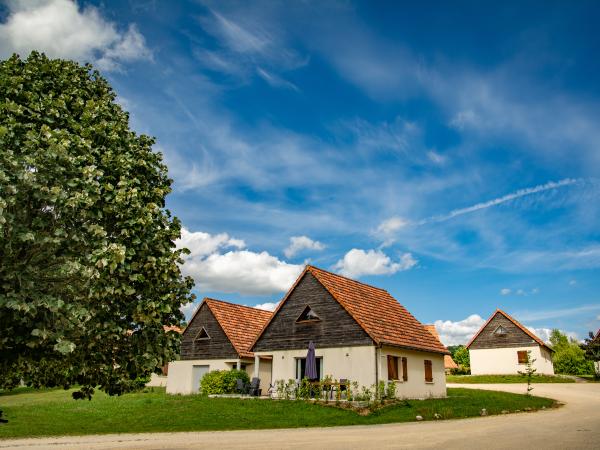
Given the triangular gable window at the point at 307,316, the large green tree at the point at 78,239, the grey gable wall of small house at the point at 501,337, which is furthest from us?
the grey gable wall of small house at the point at 501,337

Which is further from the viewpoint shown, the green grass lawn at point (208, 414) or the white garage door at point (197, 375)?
the white garage door at point (197, 375)

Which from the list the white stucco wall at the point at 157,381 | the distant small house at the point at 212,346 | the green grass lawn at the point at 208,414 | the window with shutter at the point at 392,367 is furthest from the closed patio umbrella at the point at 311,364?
the white stucco wall at the point at 157,381

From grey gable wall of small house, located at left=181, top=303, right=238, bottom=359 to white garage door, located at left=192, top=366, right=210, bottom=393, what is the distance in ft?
2.63

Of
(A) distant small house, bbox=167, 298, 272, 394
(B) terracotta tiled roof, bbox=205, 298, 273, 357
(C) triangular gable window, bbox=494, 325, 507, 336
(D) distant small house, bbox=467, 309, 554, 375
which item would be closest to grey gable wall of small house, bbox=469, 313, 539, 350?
(D) distant small house, bbox=467, 309, 554, 375

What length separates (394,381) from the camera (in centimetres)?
2708

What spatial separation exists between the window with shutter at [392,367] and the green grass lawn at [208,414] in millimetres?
1978

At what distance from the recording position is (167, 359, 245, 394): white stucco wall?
3650 cm

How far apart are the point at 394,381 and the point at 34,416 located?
58.2 feet

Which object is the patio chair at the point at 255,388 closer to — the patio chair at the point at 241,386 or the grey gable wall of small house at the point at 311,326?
the patio chair at the point at 241,386

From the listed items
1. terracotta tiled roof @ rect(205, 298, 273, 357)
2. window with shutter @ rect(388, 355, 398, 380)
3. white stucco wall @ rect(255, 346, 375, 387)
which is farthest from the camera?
terracotta tiled roof @ rect(205, 298, 273, 357)

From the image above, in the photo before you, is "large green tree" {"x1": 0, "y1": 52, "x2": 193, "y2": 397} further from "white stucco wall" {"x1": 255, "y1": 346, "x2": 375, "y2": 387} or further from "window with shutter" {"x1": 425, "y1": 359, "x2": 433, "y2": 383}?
"window with shutter" {"x1": 425, "y1": 359, "x2": 433, "y2": 383}

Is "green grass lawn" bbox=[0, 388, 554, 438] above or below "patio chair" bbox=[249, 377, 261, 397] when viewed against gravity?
below

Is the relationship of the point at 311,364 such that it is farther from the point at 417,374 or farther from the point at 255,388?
the point at 417,374

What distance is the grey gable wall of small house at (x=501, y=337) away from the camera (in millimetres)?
52906
